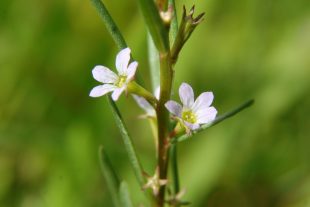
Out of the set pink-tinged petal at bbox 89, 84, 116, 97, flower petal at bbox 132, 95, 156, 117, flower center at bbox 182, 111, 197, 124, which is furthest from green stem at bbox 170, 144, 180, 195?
pink-tinged petal at bbox 89, 84, 116, 97

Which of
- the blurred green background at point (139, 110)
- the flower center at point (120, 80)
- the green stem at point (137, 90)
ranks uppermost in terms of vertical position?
the flower center at point (120, 80)

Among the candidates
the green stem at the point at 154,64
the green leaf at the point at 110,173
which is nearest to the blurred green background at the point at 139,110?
the green leaf at the point at 110,173

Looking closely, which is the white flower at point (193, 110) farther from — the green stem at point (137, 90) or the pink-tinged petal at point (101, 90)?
the pink-tinged petal at point (101, 90)

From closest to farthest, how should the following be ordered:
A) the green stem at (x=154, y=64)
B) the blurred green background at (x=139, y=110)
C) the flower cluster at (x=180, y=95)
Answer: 1. the flower cluster at (x=180, y=95)
2. the green stem at (x=154, y=64)
3. the blurred green background at (x=139, y=110)

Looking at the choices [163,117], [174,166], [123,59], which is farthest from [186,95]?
[174,166]

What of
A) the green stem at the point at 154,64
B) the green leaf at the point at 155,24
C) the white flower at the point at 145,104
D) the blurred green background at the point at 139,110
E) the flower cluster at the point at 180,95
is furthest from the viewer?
the blurred green background at the point at 139,110

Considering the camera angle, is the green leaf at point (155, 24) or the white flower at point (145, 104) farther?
the white flower at point (145, 104)

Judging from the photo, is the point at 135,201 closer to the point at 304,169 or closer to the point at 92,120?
the point at 92,120
